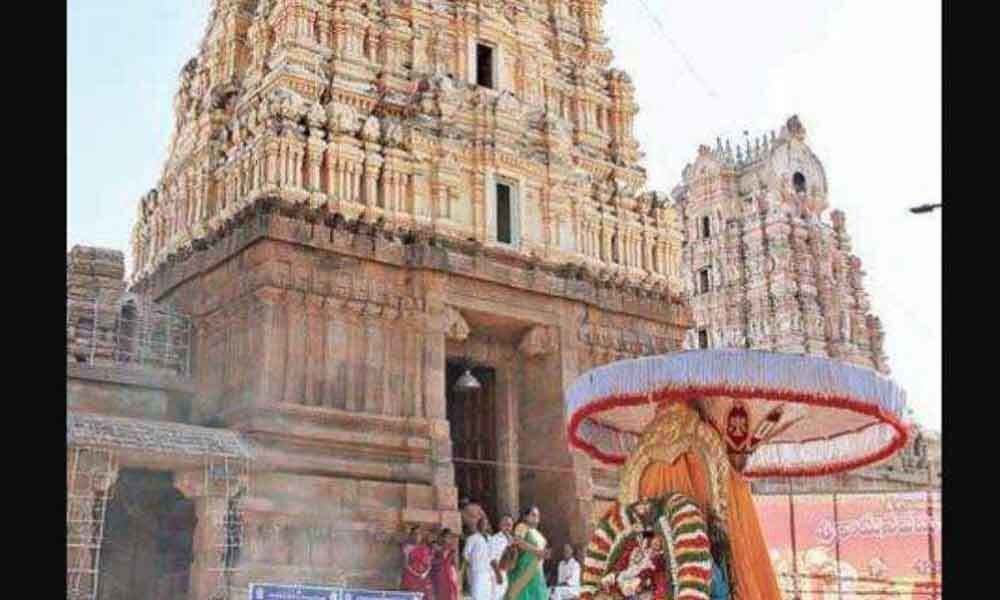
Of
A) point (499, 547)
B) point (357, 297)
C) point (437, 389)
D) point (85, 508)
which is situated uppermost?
point (357, 297)

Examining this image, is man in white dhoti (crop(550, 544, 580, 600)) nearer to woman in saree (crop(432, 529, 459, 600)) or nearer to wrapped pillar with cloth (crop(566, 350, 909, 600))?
woman in saree (crop(432, 529, 459, 600))

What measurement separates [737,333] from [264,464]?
25484mm

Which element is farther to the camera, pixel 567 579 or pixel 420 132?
pixel 420 132

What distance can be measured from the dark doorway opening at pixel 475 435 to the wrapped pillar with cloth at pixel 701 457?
10195mm

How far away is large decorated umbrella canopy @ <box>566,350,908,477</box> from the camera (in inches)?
360

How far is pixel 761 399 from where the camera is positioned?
9266 millimetres

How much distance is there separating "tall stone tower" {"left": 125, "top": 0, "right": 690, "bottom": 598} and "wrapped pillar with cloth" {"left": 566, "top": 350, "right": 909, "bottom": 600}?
299 inches

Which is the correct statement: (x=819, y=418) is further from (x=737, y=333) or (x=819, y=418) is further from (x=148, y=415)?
(x=737, y=333)

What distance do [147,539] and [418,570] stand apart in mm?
4746

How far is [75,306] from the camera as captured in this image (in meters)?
16.9

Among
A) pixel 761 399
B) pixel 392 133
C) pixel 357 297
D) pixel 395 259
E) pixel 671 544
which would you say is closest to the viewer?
pixel 671 544

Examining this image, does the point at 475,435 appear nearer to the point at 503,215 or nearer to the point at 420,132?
the point at 503,215

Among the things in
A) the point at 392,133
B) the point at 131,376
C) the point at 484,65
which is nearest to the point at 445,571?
the point at 131,376
